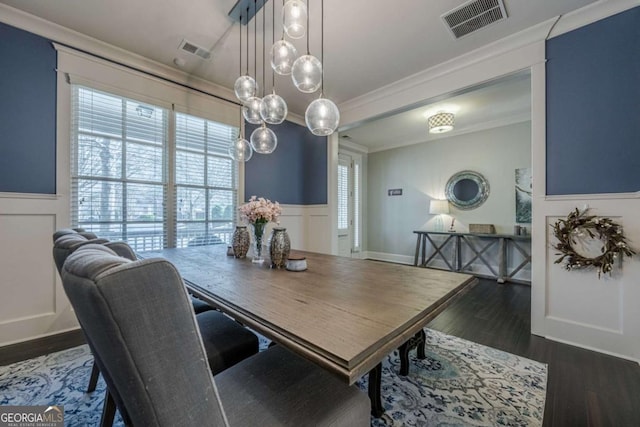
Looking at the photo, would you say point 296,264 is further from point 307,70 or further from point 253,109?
point 253,109

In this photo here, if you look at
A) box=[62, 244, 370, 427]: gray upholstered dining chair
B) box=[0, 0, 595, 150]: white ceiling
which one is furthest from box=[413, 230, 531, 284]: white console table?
box=[62, 244, 370, 427]: gray upholstered dining chair

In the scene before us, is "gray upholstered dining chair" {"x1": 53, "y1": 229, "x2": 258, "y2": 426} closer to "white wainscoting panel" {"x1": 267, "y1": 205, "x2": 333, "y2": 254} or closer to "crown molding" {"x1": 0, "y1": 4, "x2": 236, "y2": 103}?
"crown molding" {"x1": 0, "y1": 4, "x2": 236, "y2": 103}

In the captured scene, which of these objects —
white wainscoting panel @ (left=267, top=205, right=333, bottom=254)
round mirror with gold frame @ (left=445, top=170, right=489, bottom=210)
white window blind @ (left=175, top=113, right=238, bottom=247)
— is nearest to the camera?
white window blind @ (left=175, top=113, right=238, bottom=247)

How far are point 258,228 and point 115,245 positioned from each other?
849 mm

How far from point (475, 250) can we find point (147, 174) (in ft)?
17.1

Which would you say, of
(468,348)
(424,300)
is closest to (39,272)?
(424,300)

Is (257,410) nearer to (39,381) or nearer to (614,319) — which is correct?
(39,381)

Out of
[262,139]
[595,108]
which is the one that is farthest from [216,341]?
[595,108]

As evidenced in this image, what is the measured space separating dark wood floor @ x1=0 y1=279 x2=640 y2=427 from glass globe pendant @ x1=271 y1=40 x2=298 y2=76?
266 cm

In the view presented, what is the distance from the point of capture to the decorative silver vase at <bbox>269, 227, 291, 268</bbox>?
166 centimetres

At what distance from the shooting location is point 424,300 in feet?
3.58

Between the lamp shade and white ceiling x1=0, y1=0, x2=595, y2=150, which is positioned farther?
the lamp shade

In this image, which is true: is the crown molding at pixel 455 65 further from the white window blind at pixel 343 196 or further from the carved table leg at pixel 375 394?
the carved table leg at pixel 375 394

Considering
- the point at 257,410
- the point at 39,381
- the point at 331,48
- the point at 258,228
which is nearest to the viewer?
the point at 257,410
